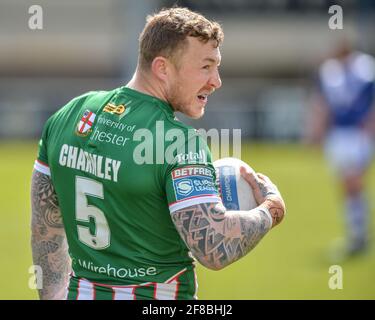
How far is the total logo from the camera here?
3.72 metres

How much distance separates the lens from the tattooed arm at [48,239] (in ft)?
14.1

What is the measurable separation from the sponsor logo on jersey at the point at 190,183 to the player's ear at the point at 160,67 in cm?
47

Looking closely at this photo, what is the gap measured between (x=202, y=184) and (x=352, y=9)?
94.9 feet

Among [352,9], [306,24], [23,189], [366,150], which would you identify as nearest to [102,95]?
[366,150]

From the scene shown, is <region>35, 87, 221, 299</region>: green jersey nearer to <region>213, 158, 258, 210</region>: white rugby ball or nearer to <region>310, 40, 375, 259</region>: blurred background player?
<region>213, 158, 258, 210</region>: white rugby ball

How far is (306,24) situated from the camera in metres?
38.0

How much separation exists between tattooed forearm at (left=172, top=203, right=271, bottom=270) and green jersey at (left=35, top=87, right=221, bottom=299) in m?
0.05

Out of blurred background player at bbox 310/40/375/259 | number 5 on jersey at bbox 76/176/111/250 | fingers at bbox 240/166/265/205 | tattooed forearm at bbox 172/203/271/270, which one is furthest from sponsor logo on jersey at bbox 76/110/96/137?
blurred background player at bbox 310/40/375/259

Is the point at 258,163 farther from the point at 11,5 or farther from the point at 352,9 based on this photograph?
the point at 11,5

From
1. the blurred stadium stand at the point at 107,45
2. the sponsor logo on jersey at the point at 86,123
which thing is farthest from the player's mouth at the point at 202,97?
the blurred stadium stand at the point at 107,45

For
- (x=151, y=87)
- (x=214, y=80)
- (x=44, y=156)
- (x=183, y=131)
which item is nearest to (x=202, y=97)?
(x=214, y=80)

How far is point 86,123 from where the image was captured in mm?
4031

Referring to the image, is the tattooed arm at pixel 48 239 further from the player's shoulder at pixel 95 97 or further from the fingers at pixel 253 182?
the fingers at pixel 253 182

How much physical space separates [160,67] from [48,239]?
3.47 feet
